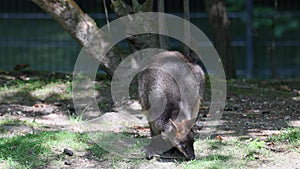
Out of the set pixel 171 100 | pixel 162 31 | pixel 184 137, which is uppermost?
pixel 162 31

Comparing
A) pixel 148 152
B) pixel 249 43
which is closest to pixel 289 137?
pixel 148 152

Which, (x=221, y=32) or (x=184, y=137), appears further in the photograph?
(x=221, y=32)

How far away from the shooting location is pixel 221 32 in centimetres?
1022

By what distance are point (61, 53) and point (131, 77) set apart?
549cm

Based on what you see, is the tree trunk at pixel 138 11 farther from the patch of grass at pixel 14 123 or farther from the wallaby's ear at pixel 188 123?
the wallaby's ear at pixel 188 123

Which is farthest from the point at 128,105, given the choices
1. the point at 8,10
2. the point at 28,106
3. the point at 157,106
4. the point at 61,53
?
the point at 8,10

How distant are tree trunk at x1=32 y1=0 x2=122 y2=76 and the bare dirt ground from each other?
1.41 feet

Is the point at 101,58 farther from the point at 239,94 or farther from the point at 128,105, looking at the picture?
the point at 239,94

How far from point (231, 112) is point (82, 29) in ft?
7.14

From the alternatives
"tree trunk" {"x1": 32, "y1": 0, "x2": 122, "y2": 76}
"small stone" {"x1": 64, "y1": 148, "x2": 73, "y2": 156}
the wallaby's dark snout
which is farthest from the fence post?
"small stone" {"x1": 64, "y1": 148, "x2": 73, "y2": 156}

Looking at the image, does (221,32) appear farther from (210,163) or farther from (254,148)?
(210,163)

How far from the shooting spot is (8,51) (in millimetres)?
13711

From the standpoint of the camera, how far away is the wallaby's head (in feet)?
18.2

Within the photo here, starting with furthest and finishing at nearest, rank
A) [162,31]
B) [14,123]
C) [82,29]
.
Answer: [162,31], [82,29], [14,123]
